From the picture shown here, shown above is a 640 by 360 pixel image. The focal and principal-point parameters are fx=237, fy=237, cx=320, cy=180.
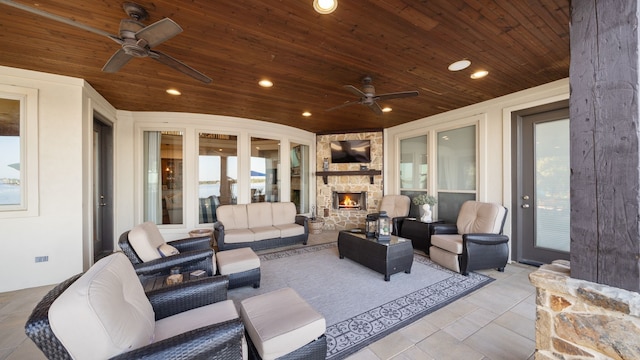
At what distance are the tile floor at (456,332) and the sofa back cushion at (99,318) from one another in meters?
1.43

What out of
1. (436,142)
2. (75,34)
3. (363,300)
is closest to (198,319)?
(363,300)

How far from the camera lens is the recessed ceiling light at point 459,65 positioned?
2.74 meters

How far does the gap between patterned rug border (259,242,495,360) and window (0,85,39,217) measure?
3.98 meters

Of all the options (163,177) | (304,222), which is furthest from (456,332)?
(163,177)

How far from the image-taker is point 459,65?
111 inches

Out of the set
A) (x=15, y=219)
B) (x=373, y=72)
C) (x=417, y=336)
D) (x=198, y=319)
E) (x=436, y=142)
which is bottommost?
(x=417, y=336)

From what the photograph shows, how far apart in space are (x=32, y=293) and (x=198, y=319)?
2956 mm

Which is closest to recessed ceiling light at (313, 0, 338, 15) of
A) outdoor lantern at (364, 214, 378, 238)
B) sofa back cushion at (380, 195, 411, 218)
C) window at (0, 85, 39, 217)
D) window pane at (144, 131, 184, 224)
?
outdoor lantern at (364, 214, 378, 238)

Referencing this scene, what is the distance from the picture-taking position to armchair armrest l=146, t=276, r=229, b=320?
1.59 m

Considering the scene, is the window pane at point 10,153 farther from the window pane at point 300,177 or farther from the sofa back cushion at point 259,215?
the window pane at point 300,177

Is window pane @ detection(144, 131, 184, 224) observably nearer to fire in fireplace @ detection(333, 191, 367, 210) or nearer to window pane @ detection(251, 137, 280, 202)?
window pane @ detection(251, 137, 280, 202)

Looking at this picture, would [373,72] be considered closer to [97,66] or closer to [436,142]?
[436,142]

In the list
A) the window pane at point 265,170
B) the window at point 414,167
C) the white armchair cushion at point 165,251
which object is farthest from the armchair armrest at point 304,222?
the white armchair cushion at point 165,251

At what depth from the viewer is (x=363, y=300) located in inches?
102
